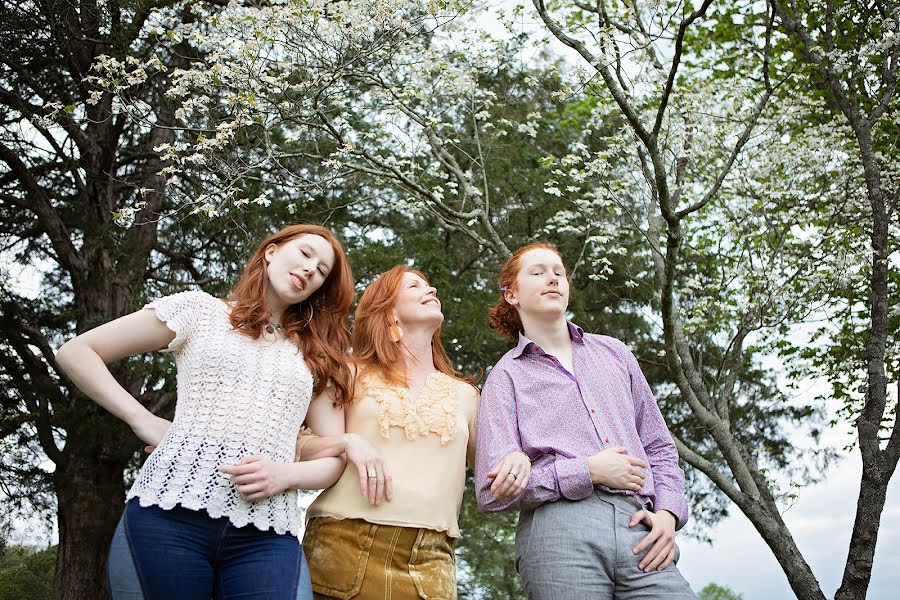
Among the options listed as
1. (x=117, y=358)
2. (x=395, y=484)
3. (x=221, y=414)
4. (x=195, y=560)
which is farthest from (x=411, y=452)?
(x=117, y=358)

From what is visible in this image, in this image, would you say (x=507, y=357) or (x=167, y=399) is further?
→ (x=167, y=399)

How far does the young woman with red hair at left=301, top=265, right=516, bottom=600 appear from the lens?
227 cm

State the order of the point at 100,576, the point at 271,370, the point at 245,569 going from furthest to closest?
1. the point at 100,576
2. the point at 271,370
3. the point at 245,569

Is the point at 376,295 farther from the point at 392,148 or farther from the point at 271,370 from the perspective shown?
the point at 392,148

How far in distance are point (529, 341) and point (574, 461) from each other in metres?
0.51

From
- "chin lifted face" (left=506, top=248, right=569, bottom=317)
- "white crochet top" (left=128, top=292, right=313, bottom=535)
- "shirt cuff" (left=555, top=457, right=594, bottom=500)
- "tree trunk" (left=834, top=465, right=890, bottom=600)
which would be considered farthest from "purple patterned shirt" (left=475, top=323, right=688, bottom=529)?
"tree trunk" (left=834, top=465, right=890, bottom=600)

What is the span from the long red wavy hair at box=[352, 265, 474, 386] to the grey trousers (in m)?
0.65

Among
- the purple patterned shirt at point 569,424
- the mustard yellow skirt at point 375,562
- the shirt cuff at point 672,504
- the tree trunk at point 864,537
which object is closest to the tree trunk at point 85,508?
the mustard yellow skirt at point 375,562

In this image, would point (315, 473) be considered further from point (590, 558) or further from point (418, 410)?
point (590, 558)

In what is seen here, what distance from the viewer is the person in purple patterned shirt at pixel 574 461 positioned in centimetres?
222

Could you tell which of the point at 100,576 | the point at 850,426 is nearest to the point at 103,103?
the point at 100,576

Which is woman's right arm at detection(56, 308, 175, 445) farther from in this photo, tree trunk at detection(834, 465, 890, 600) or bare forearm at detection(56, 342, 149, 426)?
tree trunk at detection(834, 465, 890, 600)

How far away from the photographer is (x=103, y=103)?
769 cm

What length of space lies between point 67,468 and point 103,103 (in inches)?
131
